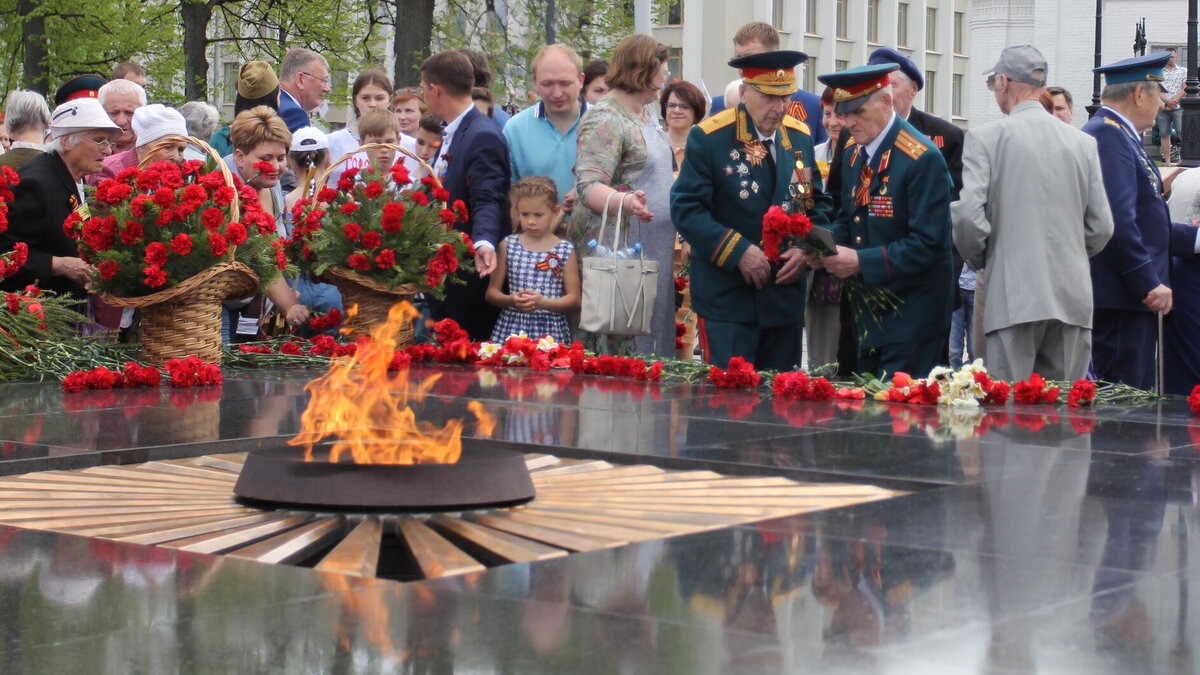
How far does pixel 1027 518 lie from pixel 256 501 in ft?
6.20

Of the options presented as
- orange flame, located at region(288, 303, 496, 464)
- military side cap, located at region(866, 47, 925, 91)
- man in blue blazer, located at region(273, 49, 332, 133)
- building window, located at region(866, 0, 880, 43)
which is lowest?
orange flame, located at region(288, 303, 496, 464)

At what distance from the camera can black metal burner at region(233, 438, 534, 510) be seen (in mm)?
3916

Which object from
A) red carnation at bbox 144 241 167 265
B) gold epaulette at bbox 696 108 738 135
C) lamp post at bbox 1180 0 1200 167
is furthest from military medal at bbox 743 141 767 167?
lamp post at bbox 1180 0 1200 167

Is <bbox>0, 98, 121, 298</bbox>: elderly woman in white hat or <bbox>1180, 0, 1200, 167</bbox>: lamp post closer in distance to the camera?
<bbox>0, 98, 121, 298</bbox>: elderly woman in white hat

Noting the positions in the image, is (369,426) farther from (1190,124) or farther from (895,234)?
(1190,124)

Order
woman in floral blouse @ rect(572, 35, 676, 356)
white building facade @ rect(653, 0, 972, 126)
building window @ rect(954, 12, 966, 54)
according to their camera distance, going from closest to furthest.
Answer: woman in floral blouse @ rect(572, 35, 676, 356), white building facade @ rect(653, 0, 972, 126), building window @ rect(954, 12, 966, 54)

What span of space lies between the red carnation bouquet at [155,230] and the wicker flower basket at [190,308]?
0.07 meters

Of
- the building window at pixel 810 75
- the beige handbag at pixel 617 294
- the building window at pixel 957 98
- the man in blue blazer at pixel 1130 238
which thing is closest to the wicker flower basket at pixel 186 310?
the beige handbag at pixel 617 294

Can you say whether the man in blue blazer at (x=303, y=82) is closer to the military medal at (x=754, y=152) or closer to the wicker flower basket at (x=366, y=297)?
the wicker flower basket at (x=366, y=297)

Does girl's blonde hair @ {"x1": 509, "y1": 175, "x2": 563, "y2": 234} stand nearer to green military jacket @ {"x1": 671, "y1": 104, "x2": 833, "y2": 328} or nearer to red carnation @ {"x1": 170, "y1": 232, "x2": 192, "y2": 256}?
green military jacket @ {"x1": 671, "y1": 104, "x2": 833, "y2": 328}

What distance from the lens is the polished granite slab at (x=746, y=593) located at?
2617 mm

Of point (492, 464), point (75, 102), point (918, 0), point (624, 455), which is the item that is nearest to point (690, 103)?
point (75, 102)

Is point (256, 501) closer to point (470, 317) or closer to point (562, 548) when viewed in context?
point (562, 548)

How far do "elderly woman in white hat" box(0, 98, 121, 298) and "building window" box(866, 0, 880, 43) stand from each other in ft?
174
